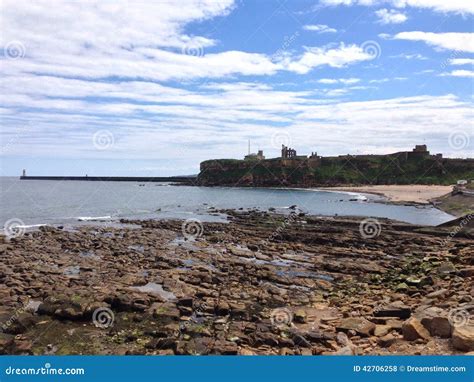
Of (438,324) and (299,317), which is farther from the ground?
(438,324)

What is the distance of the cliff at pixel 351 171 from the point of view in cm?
15412

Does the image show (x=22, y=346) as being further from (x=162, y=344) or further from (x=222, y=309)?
(x=222, y=309)

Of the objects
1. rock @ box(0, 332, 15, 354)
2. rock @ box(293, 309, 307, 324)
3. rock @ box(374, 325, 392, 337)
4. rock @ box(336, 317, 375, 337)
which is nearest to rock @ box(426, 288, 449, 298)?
rock @ box(336, 317, 375, 337)

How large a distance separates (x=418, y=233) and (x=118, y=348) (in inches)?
1369

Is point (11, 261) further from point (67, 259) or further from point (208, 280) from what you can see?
point (208, 280)

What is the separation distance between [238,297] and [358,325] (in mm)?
6505

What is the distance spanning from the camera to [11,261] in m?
27.8

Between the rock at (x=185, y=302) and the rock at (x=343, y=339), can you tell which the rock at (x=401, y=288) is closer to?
the rock at (x=343, y=339)

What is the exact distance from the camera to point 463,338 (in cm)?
1073

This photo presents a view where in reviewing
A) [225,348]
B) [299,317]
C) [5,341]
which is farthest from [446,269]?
[5,341]

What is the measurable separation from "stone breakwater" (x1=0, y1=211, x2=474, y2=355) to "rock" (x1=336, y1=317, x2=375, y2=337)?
0.13 feet

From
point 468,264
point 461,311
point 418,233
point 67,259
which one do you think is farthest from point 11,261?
point 418,233

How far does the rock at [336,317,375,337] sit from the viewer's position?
46.2 feet

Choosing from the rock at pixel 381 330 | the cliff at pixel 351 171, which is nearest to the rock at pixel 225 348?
the rock at pixel 381 330
